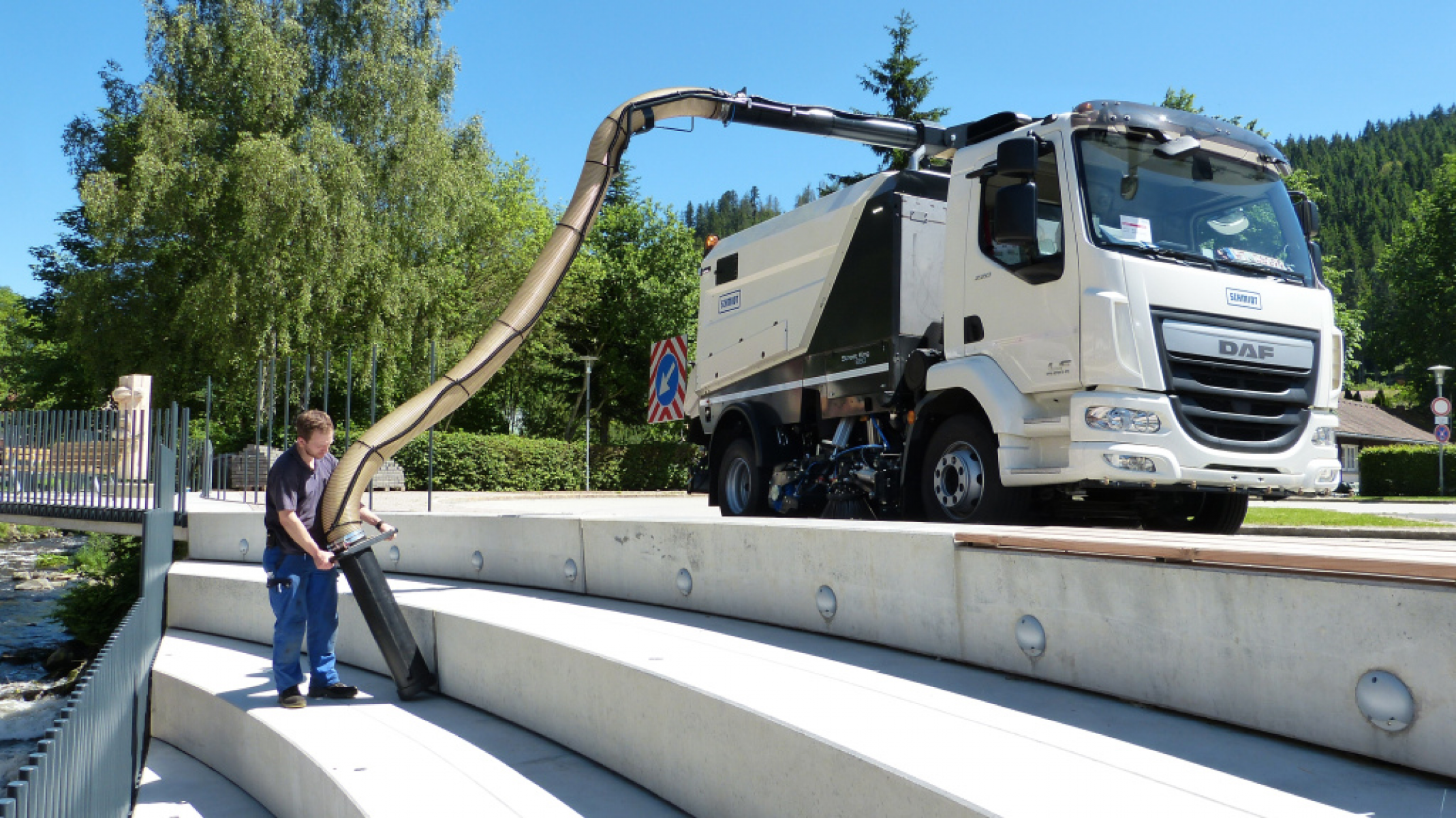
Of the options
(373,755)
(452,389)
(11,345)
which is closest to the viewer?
(373,755)

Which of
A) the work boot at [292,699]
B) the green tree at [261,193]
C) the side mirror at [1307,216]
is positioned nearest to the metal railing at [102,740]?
the work boot at [292,699]

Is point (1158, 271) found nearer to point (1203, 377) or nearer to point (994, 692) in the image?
point (1203, 377)

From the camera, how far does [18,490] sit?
15.1 meters

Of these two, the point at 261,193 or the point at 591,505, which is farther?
the point at 261,193

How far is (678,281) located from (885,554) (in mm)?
39740

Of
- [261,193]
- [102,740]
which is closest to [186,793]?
[102,740]

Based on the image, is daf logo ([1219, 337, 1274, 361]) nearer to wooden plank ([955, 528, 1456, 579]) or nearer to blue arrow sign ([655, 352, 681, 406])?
wooden plank ([955, 528, 1456, 579])

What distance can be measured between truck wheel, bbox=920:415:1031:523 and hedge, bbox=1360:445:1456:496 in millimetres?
29426

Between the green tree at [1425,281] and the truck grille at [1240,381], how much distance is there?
5774cm

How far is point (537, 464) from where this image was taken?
99.4 ft

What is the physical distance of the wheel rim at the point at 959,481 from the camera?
7.20 m

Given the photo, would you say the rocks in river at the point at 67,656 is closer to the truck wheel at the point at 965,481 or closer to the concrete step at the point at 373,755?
the concrete step at the point at 373,755

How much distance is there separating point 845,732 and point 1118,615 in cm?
110

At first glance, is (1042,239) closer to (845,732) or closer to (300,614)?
(845,732)
